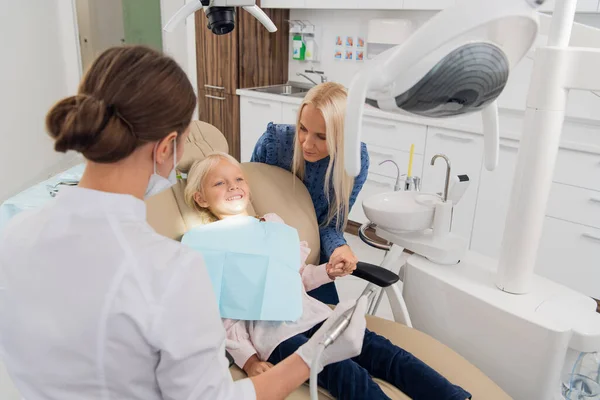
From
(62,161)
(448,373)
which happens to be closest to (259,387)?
(448,373)

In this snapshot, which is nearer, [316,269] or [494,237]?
[316,269]

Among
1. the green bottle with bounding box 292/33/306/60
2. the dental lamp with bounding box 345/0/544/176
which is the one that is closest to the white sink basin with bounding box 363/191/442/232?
the dental lamp with bounding box 345/0/544/176

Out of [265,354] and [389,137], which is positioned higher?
[389,137]

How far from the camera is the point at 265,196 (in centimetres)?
176

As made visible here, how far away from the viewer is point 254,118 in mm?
3738

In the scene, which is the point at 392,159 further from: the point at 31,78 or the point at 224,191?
the point at 31,78

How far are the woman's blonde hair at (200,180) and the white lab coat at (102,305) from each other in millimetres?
793

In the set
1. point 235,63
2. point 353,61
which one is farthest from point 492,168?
point 235,63

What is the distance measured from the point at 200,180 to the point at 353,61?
241 cm

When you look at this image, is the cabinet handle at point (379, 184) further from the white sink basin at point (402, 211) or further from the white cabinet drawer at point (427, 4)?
the white sink basin at point (402, 211)

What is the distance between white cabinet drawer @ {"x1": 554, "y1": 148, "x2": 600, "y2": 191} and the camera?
238 cm

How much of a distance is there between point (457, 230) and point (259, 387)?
222cm

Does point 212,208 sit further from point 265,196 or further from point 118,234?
point 118,234

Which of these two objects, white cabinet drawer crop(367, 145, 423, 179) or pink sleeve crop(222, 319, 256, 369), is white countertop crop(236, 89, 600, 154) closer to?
white cabinet drawer crop(367, 145, 423, 179)
